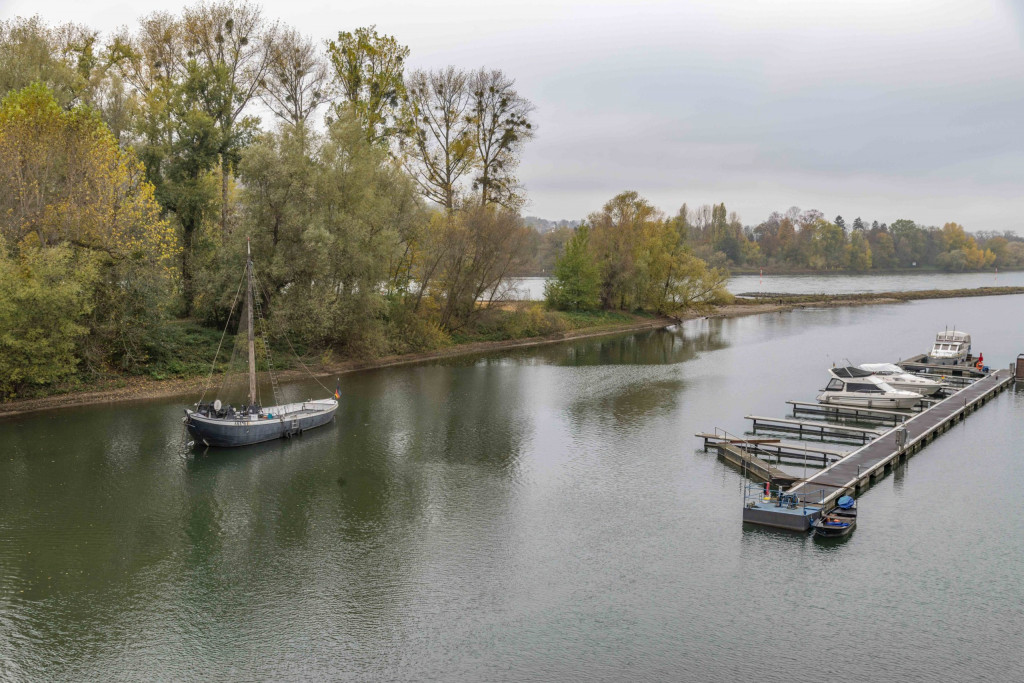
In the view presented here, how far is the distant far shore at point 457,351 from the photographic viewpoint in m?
39.5

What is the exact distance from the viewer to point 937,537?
24.0 meters

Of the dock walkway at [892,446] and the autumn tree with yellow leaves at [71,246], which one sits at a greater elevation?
the autumn tree with yellow leaves at [71,246]

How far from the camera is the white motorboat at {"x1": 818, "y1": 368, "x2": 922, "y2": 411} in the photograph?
4319 centimetres

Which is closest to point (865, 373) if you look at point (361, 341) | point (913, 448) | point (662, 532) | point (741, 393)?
point (741, 393)

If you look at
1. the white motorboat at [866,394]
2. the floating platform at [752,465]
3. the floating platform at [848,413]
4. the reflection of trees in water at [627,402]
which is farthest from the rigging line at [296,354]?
the white motorboat at [866,394]

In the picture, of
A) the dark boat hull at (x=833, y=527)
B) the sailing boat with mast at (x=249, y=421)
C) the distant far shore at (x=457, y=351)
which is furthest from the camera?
the distant far shore at (x=457, y=351)

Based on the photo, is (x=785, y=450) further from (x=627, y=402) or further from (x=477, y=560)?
(x=477, y=560)

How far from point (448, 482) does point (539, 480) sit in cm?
344

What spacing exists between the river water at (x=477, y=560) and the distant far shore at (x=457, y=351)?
1.86m

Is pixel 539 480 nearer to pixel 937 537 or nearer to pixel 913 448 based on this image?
Result: pixel 937 537

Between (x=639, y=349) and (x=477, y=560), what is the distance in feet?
163

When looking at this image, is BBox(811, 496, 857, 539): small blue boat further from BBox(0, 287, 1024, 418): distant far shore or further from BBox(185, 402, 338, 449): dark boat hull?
BBox(0, 287, 1024, 418): distant far shore

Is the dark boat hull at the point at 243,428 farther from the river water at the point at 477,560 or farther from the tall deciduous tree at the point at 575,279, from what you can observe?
the tall deciduous tree at the point at 575,279

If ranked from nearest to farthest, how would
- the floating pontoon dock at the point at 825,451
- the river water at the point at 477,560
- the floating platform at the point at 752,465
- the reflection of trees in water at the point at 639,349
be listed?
the river water at the point at 477,560 → the floating pontoon dock at the point at 825,451 → the floating platform at the point at 752,465 → the reflection of trees in water at the point at 639,349
